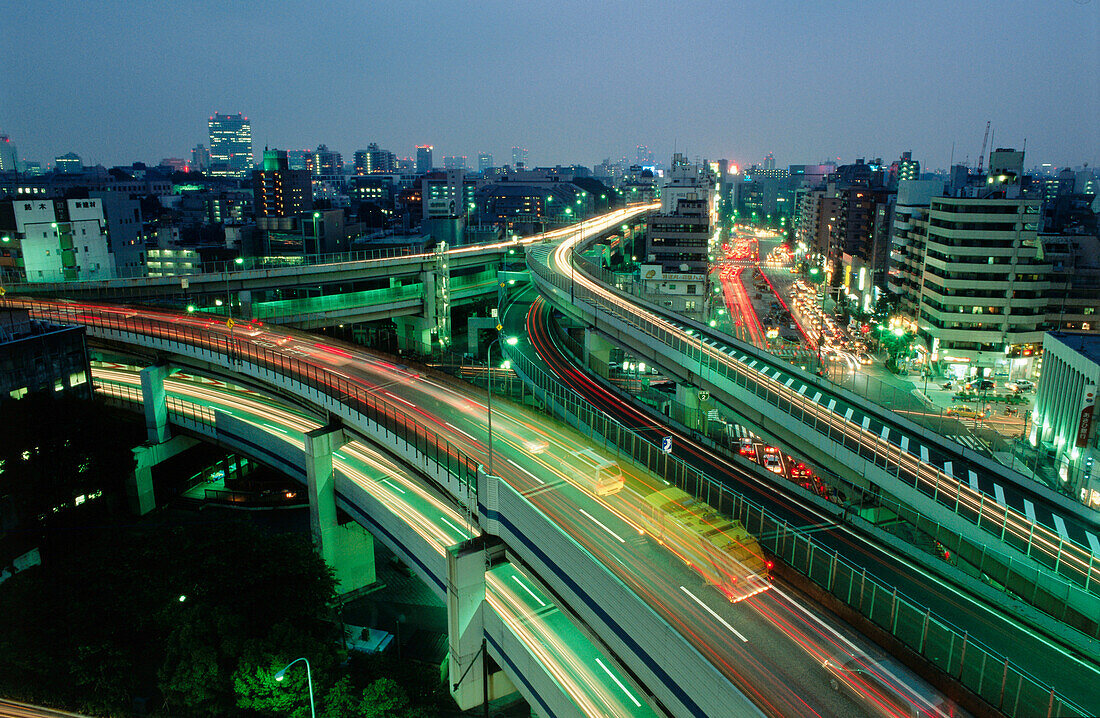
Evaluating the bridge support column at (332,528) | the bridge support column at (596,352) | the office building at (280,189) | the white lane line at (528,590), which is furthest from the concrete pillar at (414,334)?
the office building at (280,189)

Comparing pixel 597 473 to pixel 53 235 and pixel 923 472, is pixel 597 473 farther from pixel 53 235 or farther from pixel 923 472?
pixel 53 235

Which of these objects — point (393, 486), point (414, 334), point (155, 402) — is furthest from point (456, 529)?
point (414, 334)

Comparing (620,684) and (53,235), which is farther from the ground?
(53,235)

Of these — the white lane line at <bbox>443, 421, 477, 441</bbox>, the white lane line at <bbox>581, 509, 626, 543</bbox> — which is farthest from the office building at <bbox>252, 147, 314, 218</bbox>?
the white lane line at <bbox>581, 509, 626, 543</bbox>

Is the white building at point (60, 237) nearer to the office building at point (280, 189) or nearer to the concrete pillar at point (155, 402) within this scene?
the concrete pillar at point (155, 402)

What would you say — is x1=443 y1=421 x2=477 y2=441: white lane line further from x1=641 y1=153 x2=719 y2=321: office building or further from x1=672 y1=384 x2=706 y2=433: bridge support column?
x1=641 y1=153 x2=719 y2=321: office building

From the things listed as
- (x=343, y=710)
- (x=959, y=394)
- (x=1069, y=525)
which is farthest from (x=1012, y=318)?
(x=343, y=710)

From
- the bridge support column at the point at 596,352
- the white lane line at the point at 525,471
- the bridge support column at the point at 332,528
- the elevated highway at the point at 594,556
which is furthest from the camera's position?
the bridge support column at the point at 596,352

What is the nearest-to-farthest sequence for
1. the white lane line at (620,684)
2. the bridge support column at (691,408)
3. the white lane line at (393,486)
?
the white lane line at (620,684)
the white lane line at (393,486)
the bridge support column at (691,408)
